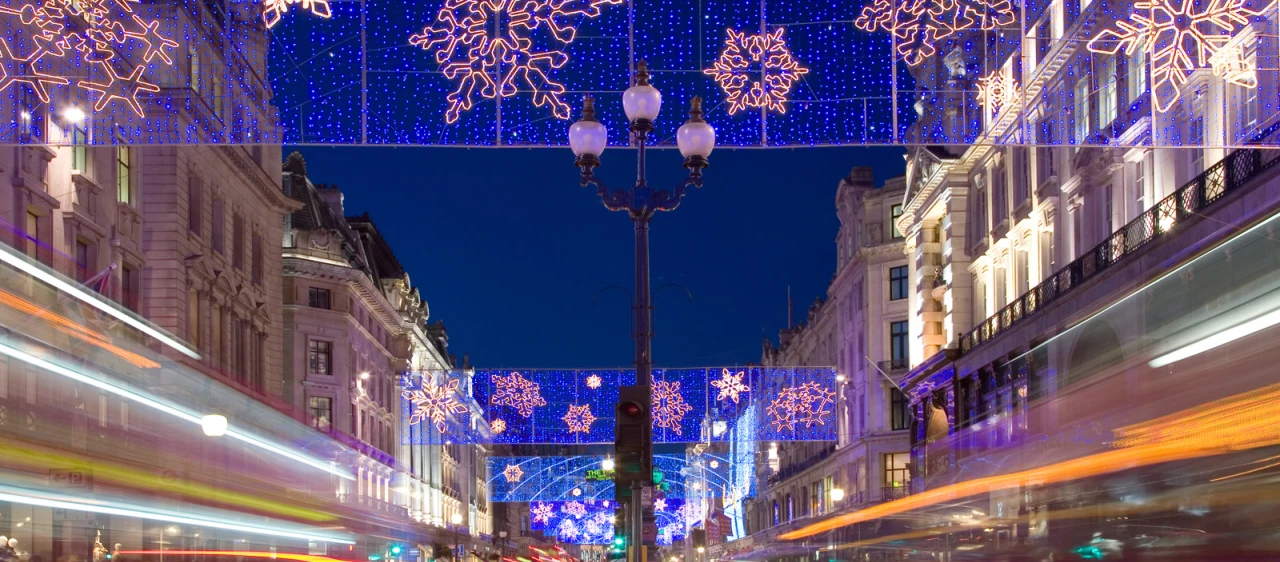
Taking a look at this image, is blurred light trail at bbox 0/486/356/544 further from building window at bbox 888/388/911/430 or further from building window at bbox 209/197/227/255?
building window at bbox 888/388/911/430

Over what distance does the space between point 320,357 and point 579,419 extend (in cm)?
2518

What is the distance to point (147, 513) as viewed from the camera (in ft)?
51.7

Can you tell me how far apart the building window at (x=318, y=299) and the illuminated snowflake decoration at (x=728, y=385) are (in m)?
29.3

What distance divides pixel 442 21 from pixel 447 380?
40.5m

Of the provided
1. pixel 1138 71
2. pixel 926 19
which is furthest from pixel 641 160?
pixel 1138 71

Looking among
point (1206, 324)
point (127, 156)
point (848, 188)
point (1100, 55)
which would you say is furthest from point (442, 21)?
point (848, 188)

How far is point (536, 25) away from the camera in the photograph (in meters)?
16.1

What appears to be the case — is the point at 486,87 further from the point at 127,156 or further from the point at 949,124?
the point at 127,156

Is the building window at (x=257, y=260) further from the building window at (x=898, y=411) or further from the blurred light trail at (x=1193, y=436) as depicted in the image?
the blurred light trail at (x=1193, y=436)

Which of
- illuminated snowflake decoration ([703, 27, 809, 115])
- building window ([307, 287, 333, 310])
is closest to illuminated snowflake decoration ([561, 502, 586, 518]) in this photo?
building window ([307, 287, 333, 310])

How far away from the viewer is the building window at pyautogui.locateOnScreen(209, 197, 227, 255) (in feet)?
151

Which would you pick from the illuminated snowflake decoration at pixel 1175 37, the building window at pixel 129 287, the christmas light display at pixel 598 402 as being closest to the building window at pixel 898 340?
the christmas light display at pixel 598 402

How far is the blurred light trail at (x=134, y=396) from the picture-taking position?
42.7 ft

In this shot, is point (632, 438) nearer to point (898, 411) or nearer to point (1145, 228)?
point (1145, 228)
